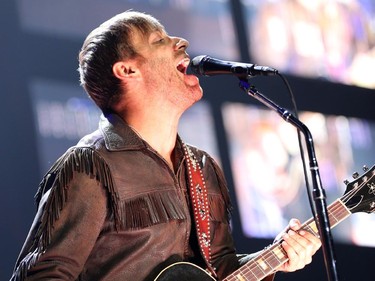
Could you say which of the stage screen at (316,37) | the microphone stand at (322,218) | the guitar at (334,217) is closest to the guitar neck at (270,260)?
the guitar at (334,217)

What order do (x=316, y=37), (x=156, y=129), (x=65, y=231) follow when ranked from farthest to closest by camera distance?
(x=316, y=37)
(x=156, y=129)
(x=65, y=231)

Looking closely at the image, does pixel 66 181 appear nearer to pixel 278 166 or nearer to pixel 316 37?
pixel 278 166

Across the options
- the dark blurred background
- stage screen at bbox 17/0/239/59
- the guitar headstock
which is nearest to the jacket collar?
the guitar headstock

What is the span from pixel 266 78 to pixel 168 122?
263 cm

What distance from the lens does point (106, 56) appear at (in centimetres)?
332

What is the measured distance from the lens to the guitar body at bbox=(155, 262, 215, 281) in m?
2.94

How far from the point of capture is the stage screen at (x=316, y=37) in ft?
18.6

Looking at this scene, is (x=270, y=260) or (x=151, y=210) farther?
(x=270, y=260)

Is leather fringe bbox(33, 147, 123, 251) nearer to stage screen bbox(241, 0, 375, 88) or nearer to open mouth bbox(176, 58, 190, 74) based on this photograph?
open mouth bbox(176, 58, 190, 74)

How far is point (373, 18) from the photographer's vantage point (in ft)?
21.0

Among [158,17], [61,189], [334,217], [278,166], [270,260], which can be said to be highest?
[158,17]

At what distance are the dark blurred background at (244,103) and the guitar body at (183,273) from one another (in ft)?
4.94

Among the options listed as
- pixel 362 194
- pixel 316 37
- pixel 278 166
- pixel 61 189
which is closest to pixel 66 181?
pixel 61 189

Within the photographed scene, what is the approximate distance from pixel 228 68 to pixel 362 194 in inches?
28.2
